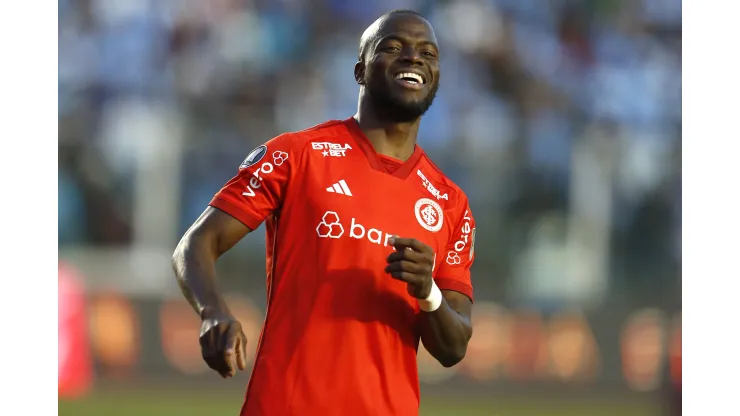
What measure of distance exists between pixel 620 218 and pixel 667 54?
3.19m

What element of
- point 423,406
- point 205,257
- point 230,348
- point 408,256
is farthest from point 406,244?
point 423,406

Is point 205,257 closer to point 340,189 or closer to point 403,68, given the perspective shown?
point 340,189

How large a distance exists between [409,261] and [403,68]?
1.00 metres

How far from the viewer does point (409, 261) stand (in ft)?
12.4

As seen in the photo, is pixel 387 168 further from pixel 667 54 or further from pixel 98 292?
pixel 667 54

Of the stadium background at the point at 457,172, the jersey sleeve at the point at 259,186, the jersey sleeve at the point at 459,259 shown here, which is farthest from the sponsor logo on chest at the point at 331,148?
the stadium background at the point at 457,172

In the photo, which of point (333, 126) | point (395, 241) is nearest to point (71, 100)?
point (333, 126)

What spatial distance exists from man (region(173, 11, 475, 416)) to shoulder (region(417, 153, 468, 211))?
1 cm

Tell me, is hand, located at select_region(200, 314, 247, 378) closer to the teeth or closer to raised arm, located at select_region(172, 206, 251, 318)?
raised arm, located at select_region(172, 206, 251, 318)

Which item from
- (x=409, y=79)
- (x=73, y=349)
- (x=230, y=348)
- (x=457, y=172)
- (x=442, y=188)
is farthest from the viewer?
(x=457, y=172)

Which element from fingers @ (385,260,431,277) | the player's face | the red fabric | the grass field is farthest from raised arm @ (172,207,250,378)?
the red fabric

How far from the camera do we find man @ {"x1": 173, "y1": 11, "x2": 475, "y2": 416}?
408 centimetres

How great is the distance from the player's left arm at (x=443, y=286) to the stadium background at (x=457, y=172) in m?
7.63

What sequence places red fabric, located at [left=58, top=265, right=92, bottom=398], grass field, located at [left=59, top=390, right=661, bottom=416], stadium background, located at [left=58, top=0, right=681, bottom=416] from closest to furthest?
grass field, located at [left=59, top=390, right=661, bottom=416] < red fabric, located at [left=58, top=265, right=92, bottom=398] < stadium background, located at [left=58, top=0, right=681, bottom=416]
